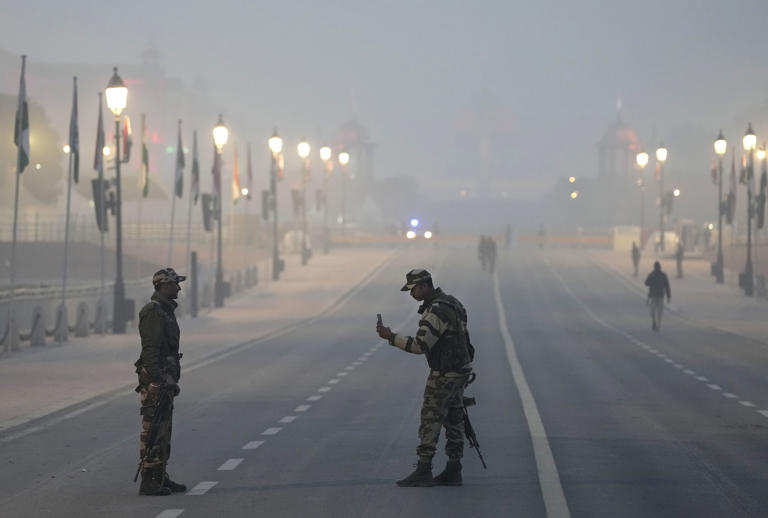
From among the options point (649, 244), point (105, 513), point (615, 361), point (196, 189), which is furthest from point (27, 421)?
point (649, 244)

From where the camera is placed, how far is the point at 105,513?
13.1m

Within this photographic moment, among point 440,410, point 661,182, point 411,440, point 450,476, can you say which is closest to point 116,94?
point 411,440

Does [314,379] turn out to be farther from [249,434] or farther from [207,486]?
[207,486]

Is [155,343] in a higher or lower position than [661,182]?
lower

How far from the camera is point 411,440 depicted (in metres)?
18.6

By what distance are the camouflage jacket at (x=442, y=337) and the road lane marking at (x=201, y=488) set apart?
208cm

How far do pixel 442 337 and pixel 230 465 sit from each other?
3115mm

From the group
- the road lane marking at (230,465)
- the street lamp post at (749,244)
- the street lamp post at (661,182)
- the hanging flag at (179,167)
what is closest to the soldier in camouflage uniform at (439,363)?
the road lane marking at (230,465)

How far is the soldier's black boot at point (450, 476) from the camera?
14492mm

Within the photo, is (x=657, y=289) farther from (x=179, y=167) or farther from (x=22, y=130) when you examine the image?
(x=179, y=167)

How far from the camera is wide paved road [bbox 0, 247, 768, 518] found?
1370 cm

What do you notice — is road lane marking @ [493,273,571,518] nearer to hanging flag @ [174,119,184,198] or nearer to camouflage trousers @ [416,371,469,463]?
camouflage trousers @ [416,371,469,463]

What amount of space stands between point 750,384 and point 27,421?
1243 cm

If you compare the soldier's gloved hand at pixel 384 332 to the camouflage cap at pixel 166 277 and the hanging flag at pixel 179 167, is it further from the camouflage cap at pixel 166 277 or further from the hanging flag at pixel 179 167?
the hanging flag at pixel 179 167
